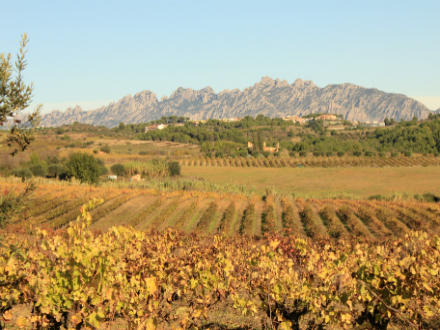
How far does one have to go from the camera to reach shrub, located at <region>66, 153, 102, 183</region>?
63.3m

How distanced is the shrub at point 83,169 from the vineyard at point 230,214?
1513 centimetres

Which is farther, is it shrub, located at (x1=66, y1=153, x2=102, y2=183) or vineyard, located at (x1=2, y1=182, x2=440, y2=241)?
shrub, located at (x1=66, y1=153, x2=102, y2=183)

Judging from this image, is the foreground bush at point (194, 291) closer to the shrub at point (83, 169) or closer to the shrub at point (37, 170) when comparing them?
the shrub at point (83, 169)

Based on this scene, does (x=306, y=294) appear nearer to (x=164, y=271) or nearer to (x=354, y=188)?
(x=164, y=271)

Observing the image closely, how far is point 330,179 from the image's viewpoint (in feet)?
295

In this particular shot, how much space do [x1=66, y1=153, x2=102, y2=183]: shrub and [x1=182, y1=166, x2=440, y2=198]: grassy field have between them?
Result: 28.0m

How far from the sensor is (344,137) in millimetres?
196375

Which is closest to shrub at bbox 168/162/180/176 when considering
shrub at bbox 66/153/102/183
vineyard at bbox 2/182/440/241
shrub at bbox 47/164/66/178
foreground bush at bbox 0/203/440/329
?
shrub at bbox 66/153/102/183

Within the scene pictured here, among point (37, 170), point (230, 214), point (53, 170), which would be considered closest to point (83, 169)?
point (53, 170)

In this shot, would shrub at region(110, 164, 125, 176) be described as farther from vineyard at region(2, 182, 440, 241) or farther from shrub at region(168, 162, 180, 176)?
vineyard at region(2, 182, 440, 241)

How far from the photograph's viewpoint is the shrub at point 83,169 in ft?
208

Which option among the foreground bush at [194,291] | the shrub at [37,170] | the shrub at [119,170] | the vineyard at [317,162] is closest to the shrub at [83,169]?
the shrub at [37,170]

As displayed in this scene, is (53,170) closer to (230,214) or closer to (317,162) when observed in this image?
(230,214)

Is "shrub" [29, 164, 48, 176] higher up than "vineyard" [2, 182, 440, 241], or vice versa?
"shrub" [29, 164, 48, 176]
